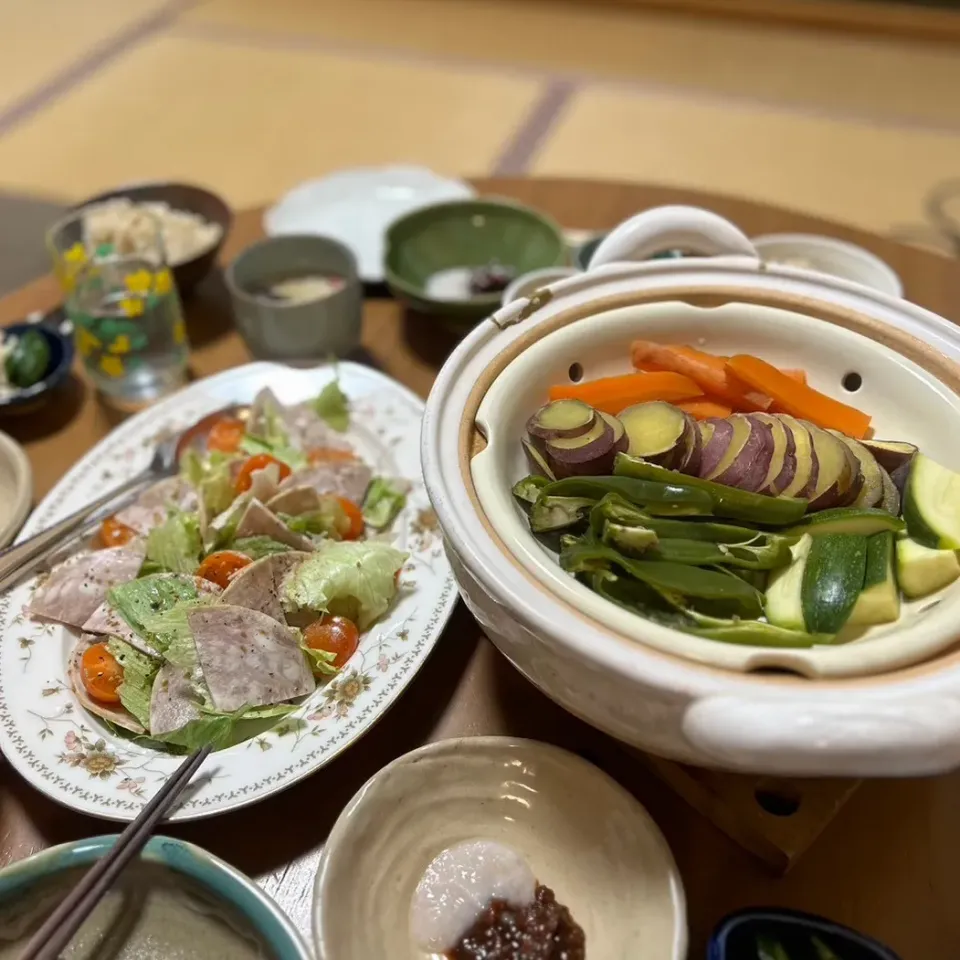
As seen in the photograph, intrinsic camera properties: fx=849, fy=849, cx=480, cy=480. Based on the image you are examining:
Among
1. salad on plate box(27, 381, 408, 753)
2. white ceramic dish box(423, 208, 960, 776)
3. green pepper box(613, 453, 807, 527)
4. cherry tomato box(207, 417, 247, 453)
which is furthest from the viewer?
cherry tomato box(207, 417, 247, 453)

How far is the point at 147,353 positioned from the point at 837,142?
10.4 ft

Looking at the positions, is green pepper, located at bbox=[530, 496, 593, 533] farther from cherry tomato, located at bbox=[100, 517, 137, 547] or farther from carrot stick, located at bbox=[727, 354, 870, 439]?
cherry tomato, located at bbox=[100, 517, 137, 547]

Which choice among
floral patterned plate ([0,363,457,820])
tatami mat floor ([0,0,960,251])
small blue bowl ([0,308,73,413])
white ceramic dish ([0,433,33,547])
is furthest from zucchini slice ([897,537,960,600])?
tatami mat floor ([0,0,960,251])

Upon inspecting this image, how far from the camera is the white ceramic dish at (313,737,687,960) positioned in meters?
0.80

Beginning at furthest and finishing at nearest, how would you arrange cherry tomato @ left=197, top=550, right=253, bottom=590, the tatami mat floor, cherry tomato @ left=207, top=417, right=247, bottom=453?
the tatami mat floor → cherry tomato @ left=207, top=417, right=247, bottom=453 → cherry tomato @ left=197, top=550, right=253, bottom=590

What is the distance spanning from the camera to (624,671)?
698mm

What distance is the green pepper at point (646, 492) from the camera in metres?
0.88

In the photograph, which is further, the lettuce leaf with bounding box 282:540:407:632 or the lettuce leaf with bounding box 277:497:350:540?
the lettuce leaf with bounding box 277:497:350:540

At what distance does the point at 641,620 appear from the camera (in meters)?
0.76

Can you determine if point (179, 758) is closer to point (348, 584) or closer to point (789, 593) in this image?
point (348, 584)

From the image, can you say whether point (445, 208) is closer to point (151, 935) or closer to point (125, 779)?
point (125, 779)

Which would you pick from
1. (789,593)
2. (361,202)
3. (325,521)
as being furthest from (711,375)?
(361,202)

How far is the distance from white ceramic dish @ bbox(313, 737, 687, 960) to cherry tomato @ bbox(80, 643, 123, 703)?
36cm

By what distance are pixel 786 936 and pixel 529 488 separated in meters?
0.49
